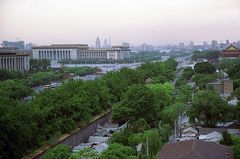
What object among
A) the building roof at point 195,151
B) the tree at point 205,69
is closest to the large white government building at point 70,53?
the tree at point 205,69

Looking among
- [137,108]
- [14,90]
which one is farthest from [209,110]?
[14,90]

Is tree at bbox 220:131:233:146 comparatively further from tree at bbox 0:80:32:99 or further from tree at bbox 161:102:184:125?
tree at bbox 0:80:32:99

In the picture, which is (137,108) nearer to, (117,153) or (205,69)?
(117,153)

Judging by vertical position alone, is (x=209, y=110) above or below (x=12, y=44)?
below

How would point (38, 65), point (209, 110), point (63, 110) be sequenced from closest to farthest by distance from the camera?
point (209, 110) < point (63, 110) < point (38, 65)

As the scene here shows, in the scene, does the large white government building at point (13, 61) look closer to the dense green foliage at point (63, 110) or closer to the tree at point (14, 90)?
the tree at point (14, 90)

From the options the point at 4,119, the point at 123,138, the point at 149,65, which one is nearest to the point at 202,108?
the point at 123,138

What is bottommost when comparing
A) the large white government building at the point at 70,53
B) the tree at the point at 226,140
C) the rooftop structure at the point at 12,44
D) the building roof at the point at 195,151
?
the tree at the point at 226,140
